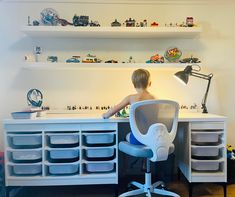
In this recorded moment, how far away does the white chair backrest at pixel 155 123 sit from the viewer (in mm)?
1951

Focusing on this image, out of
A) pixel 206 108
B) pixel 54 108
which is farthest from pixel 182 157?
pixel 54 108

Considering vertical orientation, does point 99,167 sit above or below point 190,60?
below

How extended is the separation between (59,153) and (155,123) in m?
0.94

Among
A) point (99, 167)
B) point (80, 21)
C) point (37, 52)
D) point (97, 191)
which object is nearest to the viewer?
point (99, 167)

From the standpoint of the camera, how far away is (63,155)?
227 cm

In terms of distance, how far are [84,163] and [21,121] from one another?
2.30 ft

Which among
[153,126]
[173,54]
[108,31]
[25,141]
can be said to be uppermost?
[108,31]

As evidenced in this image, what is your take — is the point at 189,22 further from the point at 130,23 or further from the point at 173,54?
the point at 130,23

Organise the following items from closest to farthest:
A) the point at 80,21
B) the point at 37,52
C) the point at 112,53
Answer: the point at 80,21
the point at 37,52
the point at 112,53

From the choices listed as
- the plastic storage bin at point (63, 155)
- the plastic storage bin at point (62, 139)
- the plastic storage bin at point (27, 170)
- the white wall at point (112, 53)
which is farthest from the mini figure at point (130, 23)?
the plastic storage bin at point (27, 170)

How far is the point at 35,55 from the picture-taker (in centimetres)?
276

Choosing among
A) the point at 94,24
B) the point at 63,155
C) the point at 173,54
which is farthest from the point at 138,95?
the point at 94,24

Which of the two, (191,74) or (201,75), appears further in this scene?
(201,75)

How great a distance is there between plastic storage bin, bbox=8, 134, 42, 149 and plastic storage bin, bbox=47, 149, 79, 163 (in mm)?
151
